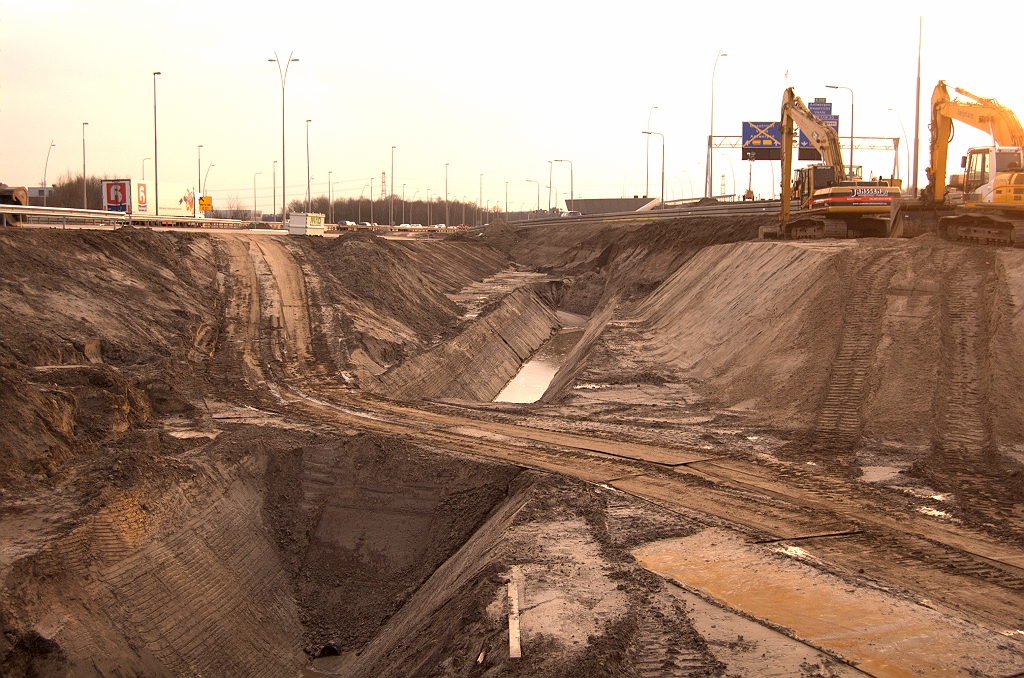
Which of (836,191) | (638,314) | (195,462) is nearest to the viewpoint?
(195,462)

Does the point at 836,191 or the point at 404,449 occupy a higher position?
the point at 836,191

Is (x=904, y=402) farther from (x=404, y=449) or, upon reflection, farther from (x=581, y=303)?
(x=581, y=303)

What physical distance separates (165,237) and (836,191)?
20621 mm

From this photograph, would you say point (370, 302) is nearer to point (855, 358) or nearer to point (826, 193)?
point (826, 193)

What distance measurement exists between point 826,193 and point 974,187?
5383 millimetres

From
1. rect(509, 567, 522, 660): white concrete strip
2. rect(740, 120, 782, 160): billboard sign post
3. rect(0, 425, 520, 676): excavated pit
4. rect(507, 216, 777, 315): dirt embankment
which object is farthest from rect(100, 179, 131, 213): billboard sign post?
rect(509, 567, 522, 660): white concrete strip

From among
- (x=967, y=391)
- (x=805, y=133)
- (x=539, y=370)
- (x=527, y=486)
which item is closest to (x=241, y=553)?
(x=527, y=486)

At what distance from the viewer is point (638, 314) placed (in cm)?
2767

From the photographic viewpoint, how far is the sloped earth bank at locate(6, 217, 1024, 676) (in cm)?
774

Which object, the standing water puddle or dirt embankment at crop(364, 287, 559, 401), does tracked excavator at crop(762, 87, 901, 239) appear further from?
dirt embankment at crop(364, 287, 559, 401)

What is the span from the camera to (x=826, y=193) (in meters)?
25.3

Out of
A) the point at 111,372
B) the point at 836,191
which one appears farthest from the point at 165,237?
the point at 836,191

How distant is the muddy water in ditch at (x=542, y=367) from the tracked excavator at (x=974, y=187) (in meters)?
11.4

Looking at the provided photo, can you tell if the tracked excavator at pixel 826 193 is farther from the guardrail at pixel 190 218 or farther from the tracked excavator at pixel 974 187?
the guardrail at pixel 190 218
